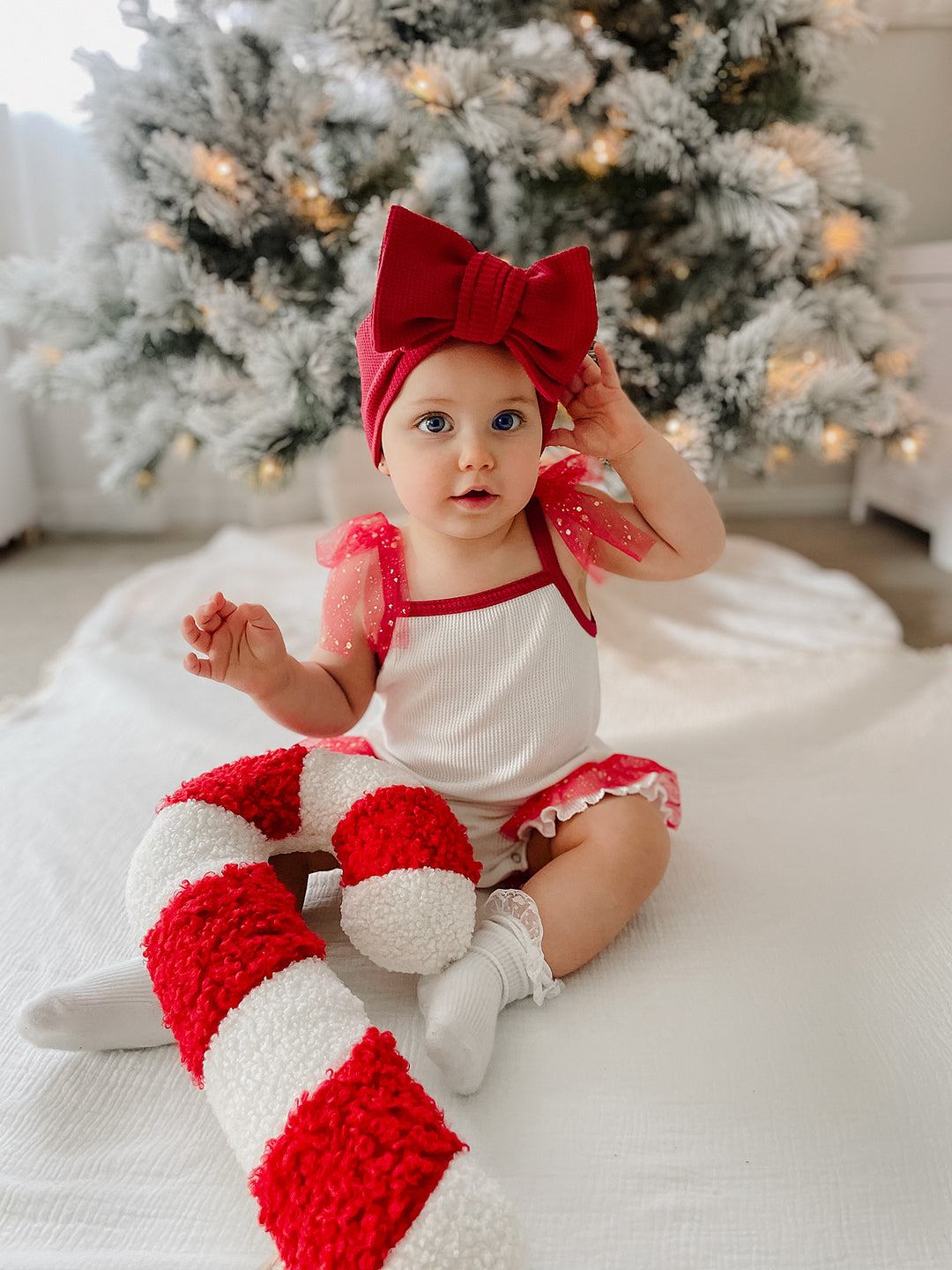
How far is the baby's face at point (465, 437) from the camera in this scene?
0.63m

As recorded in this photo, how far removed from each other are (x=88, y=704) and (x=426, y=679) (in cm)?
59

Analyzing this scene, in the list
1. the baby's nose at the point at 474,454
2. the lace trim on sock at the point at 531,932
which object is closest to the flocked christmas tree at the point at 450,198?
the baby's nose at the point at 474,454

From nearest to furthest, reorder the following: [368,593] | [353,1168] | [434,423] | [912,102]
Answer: [353,1168] < [434,423] < [368,593] < [912,102]

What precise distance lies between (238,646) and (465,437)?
21cm

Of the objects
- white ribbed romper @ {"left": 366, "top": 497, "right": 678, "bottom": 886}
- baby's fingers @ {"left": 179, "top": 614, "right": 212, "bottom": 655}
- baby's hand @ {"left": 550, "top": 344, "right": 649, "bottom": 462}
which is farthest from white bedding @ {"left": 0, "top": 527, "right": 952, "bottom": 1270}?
baby's hand @ {"left": 550, "top": 344, "right": 649, "bottom": 462}

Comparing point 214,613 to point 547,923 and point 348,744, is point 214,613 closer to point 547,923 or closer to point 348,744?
point 348,744

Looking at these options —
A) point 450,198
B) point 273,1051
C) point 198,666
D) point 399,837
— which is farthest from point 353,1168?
point 450,198

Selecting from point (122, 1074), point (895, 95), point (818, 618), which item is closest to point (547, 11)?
point (818, 618)

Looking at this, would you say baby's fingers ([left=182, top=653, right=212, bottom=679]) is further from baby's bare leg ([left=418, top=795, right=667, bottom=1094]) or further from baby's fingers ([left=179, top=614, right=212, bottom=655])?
baby's bare leg ([left=418, top=795, right=667, bottom=1094])

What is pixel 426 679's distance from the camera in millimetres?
729

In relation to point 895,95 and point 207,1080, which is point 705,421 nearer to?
point 207,1080

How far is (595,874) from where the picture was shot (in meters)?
0.67

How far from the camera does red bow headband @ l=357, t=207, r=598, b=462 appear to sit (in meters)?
0.61

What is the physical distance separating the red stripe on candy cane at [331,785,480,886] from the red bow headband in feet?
0.89
